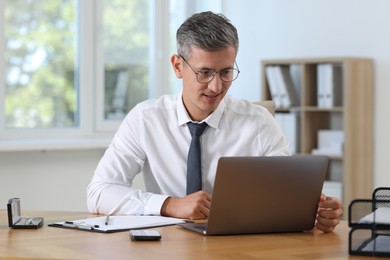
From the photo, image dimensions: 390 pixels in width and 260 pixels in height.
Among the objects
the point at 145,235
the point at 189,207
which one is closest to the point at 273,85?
the point at 189,207

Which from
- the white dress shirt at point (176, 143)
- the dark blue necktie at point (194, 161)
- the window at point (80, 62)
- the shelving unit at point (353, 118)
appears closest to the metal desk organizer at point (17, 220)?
the white dress shirt at point (176, 143)

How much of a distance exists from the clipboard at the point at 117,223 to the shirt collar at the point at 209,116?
527 mm

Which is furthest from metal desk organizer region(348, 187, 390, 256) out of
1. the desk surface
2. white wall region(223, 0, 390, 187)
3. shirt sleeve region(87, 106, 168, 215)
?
white wall region(223, 0, 390, 187)

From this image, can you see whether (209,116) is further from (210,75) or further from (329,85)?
(329,85)

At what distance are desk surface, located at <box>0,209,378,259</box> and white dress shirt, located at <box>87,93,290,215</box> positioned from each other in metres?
0.60

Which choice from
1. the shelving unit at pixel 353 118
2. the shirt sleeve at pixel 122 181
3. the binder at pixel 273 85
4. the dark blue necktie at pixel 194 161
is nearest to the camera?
the shirt sleeve at pixel 122 181

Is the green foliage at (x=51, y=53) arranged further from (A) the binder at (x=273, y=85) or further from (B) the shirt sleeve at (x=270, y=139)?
(B) the shirt sleeve at (x=270, y=139)

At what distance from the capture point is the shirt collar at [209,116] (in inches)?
115

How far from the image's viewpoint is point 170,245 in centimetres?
208

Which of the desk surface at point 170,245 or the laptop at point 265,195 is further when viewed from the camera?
the laptop at point 265,195

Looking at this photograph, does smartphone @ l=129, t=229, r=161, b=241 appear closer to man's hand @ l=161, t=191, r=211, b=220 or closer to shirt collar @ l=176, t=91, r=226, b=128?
man's hand @ l=161, t=191, r=211, b=220

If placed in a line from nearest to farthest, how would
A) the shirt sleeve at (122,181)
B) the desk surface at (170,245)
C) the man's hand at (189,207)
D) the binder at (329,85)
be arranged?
1. the desk surface at (170,245)
2. the man's hand at (189,207)
3. the shirt sleeve at (122,181)
4. the binder at (329,85)

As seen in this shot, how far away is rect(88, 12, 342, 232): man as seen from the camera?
2.76 m

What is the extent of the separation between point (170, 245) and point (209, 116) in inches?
36.4
